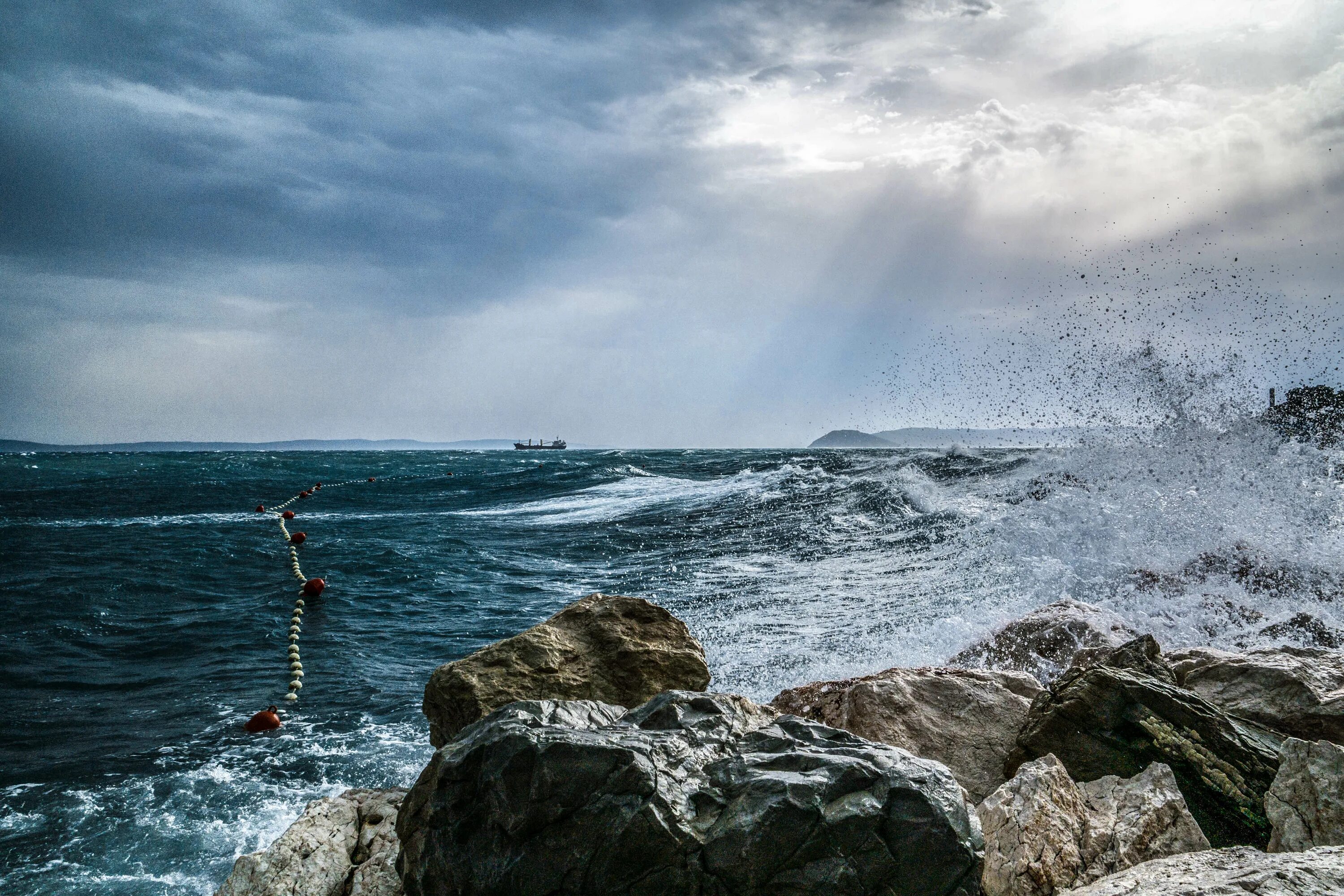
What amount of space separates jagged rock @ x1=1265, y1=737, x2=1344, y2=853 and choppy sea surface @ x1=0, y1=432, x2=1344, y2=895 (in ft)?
13.4

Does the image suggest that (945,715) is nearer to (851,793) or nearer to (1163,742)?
(1163,742)

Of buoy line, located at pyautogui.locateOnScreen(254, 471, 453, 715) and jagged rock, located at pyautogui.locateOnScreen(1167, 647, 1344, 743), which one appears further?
buoy line, located at pyautogui.locateOnScreen(254, 471, 453, 715)

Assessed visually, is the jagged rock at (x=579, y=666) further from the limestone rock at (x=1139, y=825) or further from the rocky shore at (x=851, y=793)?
the limestone rock at (x=1139, y=825)

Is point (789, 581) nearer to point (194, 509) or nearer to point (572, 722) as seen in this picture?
point (572, 722)

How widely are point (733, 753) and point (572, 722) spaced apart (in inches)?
23.3

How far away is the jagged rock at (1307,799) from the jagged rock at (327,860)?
134 inches

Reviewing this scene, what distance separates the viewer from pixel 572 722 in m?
2.67

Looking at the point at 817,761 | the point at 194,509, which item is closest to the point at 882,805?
the point at 817,761

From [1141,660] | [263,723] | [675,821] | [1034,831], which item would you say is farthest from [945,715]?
[263,723]

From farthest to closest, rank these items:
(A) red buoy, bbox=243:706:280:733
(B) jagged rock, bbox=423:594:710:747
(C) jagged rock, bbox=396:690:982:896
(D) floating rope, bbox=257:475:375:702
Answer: (D) floating rope, bbox=257:475:375:702, (A) red buoy, bbox=243:706:280:733, (B) jagged rock, bbox=423:594:710:747, (C) jagged rock, bbox=396:690:982:896

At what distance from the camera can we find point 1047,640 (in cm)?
654

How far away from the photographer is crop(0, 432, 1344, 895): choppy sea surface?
542cm

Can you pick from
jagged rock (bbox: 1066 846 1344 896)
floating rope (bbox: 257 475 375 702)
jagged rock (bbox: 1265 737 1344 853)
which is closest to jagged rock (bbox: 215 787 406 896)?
jagged rock (bbox: 1066 846 1344 896)

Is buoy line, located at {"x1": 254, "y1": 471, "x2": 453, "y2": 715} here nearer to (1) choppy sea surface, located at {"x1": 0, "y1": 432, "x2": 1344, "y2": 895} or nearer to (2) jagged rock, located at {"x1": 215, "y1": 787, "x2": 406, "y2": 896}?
(1) choppy sea surface, located at {"x1": 0, "y1": 432, "x2": 1344, "y2": 895}
